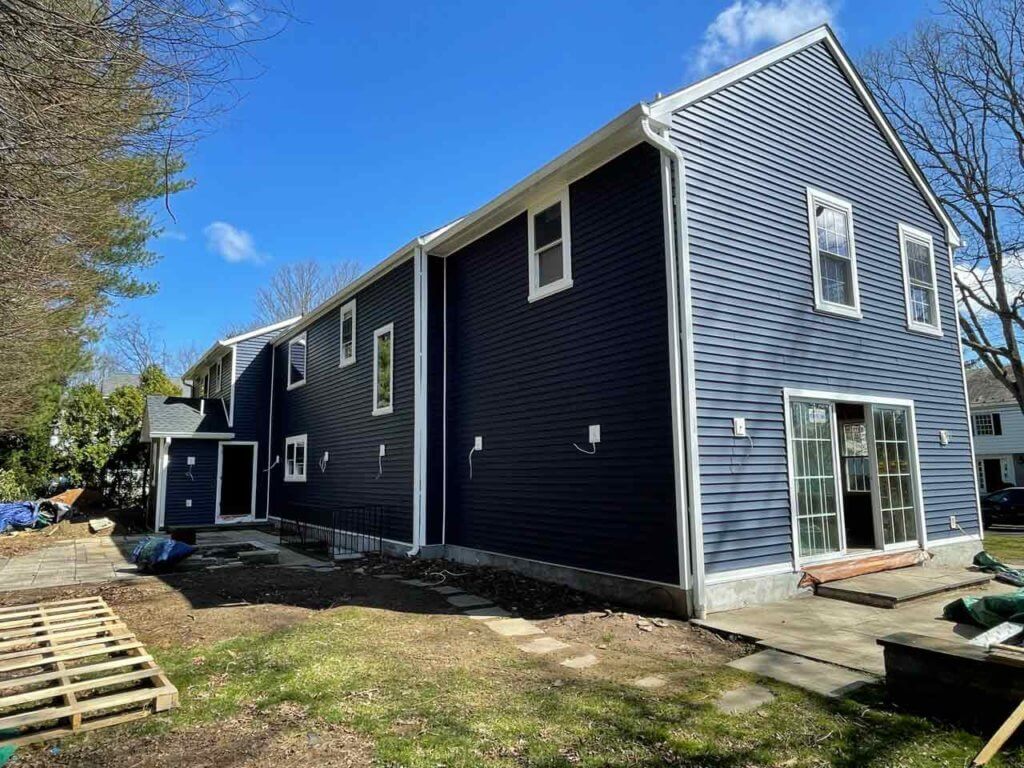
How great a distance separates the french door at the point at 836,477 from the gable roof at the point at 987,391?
2661cm

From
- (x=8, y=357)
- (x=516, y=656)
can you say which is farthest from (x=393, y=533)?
(x=8, y=357)

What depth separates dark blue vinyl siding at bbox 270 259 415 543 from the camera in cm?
1093

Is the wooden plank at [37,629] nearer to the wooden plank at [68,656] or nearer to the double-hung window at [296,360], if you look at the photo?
the wooden plank at [68,656]

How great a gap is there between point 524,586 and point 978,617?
476 cm

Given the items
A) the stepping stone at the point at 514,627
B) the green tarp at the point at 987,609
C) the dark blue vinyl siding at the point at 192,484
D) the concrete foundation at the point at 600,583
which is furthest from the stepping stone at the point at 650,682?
the dark blue vinyl siding at the point at 192,484

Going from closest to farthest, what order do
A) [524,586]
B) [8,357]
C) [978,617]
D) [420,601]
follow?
[978,617], [420,601], [524,586], [8,357]

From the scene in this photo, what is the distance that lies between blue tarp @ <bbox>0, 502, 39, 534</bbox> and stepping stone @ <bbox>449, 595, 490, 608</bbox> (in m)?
14.2

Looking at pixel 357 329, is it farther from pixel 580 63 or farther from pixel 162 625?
pixel 162 625

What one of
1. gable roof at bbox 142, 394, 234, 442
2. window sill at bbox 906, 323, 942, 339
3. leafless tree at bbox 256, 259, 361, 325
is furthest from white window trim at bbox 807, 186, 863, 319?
leafless tree at bbox 256, 259, 361, 325

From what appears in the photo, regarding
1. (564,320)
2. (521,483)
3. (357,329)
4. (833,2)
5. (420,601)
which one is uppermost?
(833,2)

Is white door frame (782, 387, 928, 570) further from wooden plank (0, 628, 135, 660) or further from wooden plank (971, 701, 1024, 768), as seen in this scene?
wooden plank (0, 628, 135, 660)

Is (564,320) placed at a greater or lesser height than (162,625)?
greater

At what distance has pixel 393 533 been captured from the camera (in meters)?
10.9

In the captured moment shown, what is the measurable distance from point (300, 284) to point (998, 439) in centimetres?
3798
